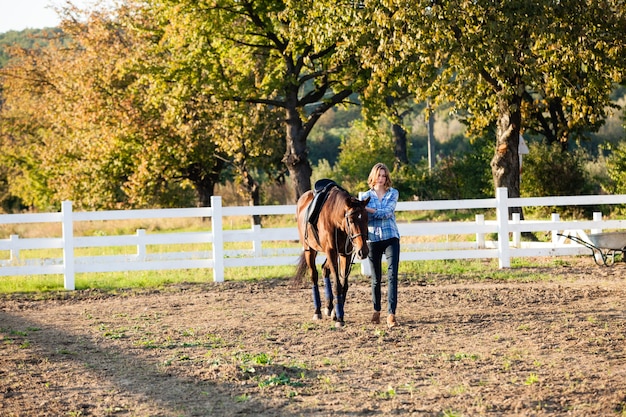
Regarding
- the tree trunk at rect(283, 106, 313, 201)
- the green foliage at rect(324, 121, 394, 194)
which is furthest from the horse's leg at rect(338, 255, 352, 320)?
the green foliage at rect(324, 121, 394, 194)

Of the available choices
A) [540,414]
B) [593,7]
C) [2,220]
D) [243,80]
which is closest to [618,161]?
[593,7]

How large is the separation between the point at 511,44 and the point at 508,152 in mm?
3825

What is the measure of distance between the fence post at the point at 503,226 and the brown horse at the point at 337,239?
6.20m

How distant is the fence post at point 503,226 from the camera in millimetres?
16188

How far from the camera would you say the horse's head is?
360 inches

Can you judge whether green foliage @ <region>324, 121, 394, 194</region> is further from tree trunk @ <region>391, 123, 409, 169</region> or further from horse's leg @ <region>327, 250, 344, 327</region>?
horse's leg @ <region>327, 250, 344, 327</region>

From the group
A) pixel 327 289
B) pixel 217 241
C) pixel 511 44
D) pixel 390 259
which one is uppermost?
pixel 511 44

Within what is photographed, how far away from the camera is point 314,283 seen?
→ 34.7ft

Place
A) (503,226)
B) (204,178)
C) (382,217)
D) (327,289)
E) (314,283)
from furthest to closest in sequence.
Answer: (204,178) → (503,226) → (314,283) → (327,289) → (382,217)

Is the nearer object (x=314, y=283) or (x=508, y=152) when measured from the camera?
(x=314, y=283)

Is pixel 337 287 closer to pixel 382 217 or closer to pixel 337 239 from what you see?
pixel 337 239

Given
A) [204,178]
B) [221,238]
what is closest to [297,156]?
[221,238]

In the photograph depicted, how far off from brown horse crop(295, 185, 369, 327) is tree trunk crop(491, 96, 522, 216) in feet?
40.7

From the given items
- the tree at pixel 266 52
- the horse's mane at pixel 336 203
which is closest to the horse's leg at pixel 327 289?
the horse's mane at pixel 336 203
